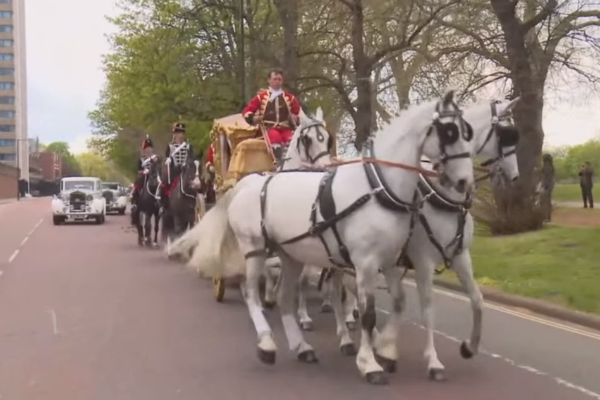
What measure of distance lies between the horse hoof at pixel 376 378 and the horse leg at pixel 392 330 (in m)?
0.39

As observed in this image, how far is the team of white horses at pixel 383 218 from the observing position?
8164 mm

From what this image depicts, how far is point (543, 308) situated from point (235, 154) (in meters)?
4.48

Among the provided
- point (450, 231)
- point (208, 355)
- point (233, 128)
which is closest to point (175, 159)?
point (233, 128)

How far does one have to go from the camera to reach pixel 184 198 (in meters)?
18.0

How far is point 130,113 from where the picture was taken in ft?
184

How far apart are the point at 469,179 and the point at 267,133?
5013 mm

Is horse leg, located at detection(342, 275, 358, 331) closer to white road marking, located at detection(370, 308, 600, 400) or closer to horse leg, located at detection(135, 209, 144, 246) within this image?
white road marking, located at detection(370, 308, 600, 400)

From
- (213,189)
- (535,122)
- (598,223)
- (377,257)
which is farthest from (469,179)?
(598,223)

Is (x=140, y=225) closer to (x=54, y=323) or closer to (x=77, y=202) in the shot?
(x=54, y=323)

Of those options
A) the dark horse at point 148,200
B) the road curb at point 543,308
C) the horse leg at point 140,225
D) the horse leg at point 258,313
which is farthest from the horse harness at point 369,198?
the horse leg at point 140,225

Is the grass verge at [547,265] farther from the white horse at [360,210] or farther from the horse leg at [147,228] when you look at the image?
the horse leg at [147,228]

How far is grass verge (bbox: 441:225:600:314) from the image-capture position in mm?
13891

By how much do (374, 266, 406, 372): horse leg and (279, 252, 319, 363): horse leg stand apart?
827 mm

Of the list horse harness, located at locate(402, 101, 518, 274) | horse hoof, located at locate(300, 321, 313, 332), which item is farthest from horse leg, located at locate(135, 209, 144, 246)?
horse harness, located at locate(402, 101, 518, 274)
